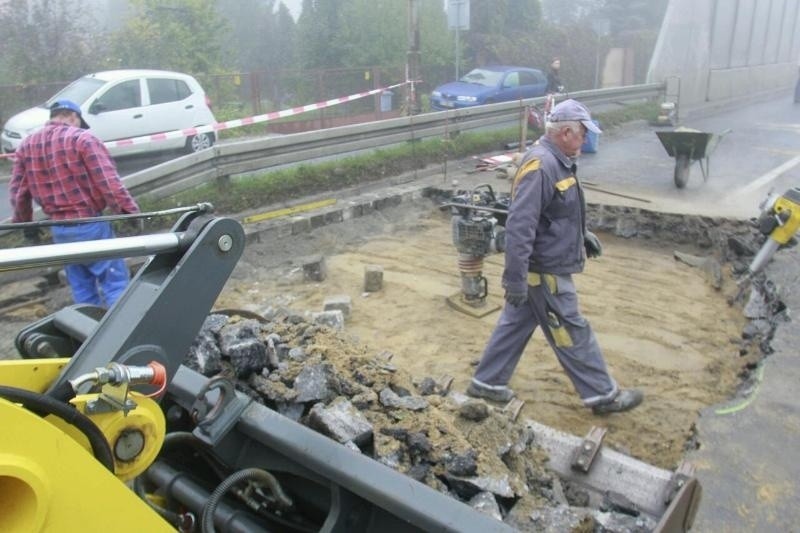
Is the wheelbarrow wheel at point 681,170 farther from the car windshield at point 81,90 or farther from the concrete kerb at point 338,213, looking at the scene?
the car windshield at point 81,90

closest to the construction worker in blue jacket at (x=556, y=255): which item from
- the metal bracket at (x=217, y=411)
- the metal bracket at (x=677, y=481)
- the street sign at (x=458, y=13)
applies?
the metal bracket at (x=677, y=481)

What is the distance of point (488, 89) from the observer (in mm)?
18656

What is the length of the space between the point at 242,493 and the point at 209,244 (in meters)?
0.98

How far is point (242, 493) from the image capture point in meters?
2.56

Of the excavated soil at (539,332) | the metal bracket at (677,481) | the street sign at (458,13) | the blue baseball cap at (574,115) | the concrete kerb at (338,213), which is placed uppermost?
the street sign at (458,13)

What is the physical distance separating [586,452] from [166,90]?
13240mm

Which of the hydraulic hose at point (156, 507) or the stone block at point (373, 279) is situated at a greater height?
the hydraulic hose at point (156, 507)

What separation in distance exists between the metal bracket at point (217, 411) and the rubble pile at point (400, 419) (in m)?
0.45

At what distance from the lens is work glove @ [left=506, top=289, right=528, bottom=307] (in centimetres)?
435

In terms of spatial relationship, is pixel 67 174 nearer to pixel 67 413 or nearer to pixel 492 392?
pixel 492 392

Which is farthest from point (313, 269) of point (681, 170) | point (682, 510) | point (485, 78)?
point (485, 78)

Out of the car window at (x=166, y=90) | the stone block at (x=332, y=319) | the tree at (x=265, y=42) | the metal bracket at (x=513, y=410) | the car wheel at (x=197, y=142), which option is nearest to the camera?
the metal bracket at (x=513, y=410)

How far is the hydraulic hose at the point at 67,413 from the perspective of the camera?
1.75 metres

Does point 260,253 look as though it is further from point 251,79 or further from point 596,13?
point 596,13
